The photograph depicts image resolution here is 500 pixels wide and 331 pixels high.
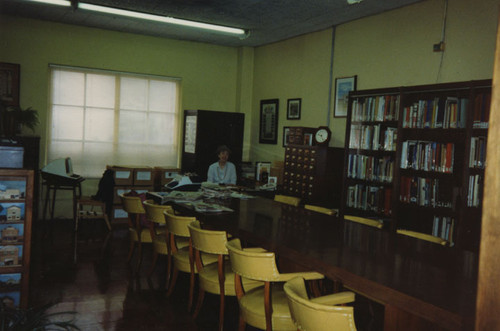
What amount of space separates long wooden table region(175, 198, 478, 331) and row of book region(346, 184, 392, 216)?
141cm

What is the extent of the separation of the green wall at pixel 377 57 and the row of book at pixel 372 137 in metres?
0.67

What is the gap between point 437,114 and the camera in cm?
452

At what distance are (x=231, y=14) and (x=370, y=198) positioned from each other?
3.08 metres

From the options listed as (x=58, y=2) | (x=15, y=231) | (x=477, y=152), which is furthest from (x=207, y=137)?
(x=15, y=231)

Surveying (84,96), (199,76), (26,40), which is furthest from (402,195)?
(26,40)

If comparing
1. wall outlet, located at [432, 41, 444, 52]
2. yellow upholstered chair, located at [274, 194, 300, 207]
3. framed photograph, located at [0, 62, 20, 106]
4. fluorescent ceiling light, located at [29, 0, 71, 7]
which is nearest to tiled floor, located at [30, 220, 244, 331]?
yellow upholstered chair, located at [274, 194, 300, 207]

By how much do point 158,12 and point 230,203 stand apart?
3.18 meters

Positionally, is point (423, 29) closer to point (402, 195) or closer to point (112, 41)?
point (402, 195)

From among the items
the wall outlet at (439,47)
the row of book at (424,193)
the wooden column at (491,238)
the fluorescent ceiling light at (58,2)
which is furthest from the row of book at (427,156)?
the fluorescent ceiling light at (58,2)

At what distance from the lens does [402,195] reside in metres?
4.84

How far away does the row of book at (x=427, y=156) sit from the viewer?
4.45 m

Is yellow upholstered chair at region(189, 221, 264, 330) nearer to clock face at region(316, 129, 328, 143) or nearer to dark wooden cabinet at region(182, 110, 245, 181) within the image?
clock face at region(316, 129, 328, 143)

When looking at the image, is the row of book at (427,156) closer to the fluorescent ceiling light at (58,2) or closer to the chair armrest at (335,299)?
the chair armrest at (335,299)

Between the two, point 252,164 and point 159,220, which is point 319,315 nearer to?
point 159,220
